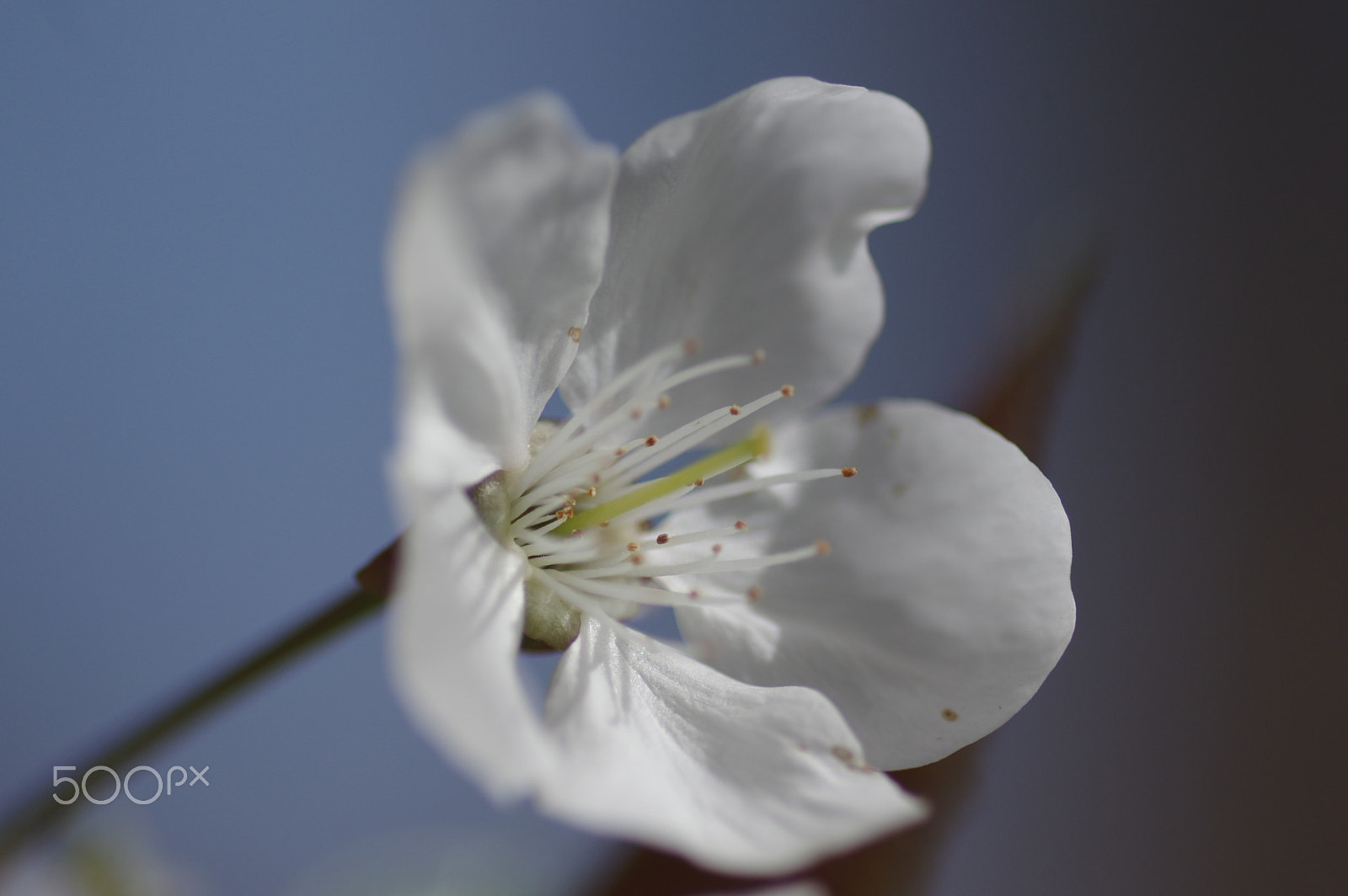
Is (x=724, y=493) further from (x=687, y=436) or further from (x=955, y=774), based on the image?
(x=955, y=774)

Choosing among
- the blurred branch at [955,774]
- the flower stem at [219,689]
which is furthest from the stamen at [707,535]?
the blurred branch at [955,774]

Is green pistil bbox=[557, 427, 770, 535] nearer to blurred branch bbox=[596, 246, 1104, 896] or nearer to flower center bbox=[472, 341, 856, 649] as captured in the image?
flower center bbox=[472, 341, 856, 649]

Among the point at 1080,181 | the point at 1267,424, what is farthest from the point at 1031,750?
the point at 1080,181

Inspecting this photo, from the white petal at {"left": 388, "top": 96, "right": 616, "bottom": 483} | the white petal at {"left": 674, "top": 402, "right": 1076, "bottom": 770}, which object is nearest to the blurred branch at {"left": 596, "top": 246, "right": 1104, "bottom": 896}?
the white petal at {"left": 674, "top": 402, "right": 1076, "bottom": 770}

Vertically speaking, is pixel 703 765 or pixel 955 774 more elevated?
pixel 703 765

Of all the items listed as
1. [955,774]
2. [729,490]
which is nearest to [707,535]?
[729,490]
